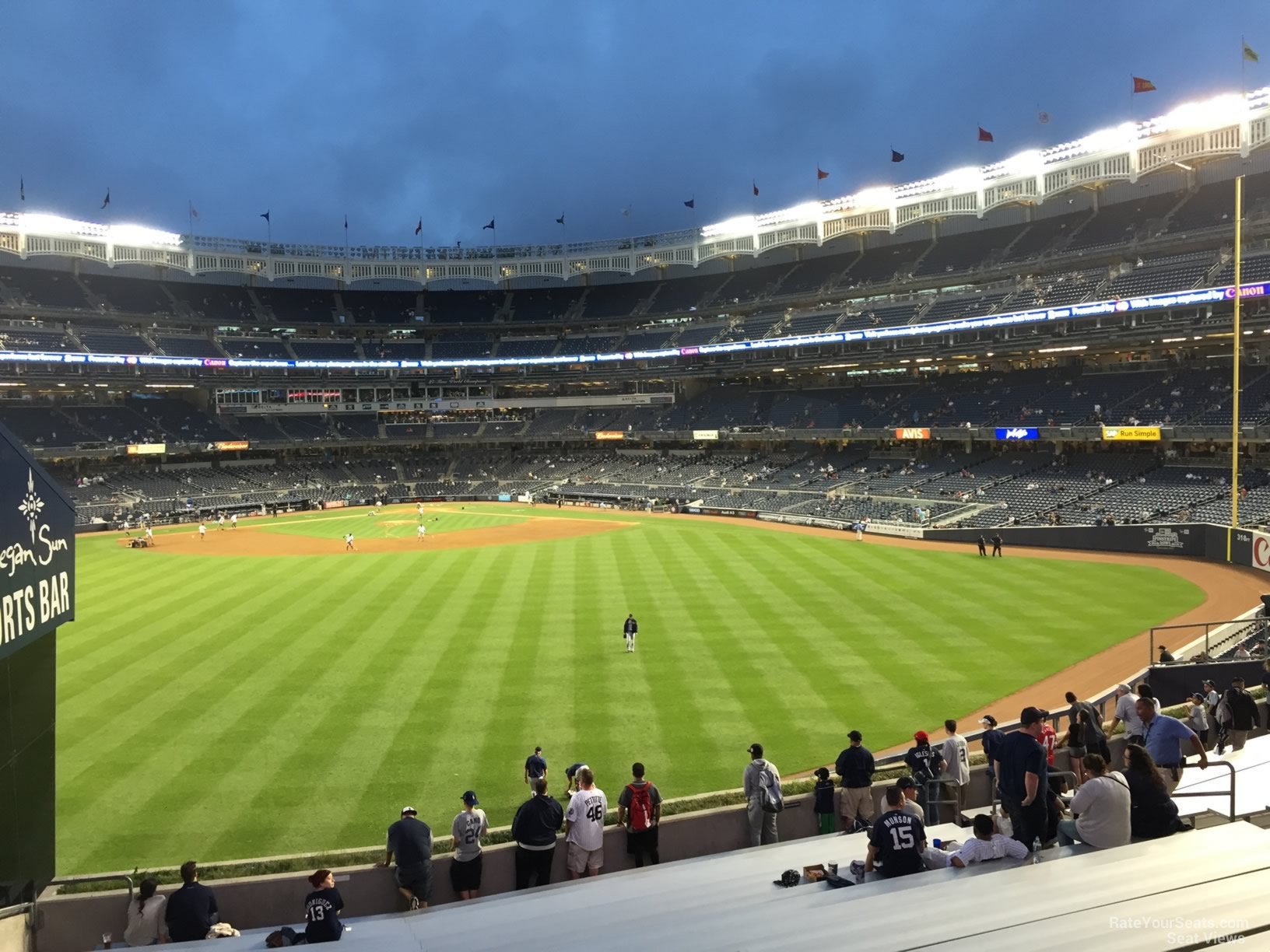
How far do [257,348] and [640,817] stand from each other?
271ft

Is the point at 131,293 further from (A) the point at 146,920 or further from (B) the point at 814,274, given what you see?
(A) the point at 146,920

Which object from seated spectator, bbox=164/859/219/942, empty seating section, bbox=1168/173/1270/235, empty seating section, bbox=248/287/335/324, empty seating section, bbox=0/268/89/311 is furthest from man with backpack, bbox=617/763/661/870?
empty seating section, bbox=248/287/335/324

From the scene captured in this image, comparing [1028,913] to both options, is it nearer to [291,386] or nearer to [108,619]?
[108,619]

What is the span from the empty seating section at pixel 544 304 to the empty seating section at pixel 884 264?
3384 centimetres

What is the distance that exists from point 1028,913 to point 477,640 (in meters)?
19.5

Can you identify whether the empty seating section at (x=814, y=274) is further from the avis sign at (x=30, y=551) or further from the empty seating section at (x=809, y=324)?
the avis sign at (x=30, y=551)

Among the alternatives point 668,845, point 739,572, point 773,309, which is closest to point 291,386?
point 773,309

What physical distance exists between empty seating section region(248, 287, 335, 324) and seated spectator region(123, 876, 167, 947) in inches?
3363

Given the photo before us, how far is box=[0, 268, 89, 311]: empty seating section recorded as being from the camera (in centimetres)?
6775

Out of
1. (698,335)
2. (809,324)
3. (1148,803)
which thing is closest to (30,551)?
(1148,803)

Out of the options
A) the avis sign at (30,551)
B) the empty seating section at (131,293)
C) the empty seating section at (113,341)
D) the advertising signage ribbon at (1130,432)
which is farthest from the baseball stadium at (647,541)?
the empty seating section at (113,341)

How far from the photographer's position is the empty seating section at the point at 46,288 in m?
67.8

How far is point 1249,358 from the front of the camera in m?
44.6
